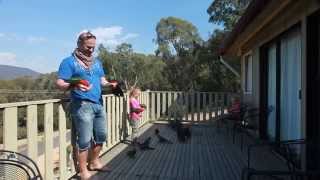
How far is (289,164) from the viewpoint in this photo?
4355mm

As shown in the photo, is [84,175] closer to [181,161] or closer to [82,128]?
[82,128]

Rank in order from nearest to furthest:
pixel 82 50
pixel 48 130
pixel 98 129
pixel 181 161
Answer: pixel 48 130, pixel 82 50, pixel 98 129, pixel 181 161

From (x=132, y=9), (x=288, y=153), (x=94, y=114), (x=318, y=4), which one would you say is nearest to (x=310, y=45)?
(x=318, y=4)

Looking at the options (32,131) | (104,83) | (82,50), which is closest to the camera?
(32,131)

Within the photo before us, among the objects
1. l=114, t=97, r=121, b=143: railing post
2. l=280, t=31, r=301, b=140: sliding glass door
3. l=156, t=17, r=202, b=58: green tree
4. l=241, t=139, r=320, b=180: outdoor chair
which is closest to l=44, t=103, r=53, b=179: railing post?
l=241, t=139, r=320, b=180: outdoor chair

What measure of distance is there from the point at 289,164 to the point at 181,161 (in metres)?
2.45

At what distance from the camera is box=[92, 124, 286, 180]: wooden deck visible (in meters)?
5.68

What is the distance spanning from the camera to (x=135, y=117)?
28.2 feet

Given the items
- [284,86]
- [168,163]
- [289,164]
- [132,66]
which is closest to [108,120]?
[168,163]

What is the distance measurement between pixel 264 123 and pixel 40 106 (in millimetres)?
5000

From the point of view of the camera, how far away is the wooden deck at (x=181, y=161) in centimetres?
568

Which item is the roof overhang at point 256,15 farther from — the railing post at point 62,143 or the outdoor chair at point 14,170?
the outdoor chair at point 14,170

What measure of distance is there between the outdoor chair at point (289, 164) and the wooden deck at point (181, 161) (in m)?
0.42

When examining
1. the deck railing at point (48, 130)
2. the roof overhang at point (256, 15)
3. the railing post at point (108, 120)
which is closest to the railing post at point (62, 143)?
the deck railing at point (48, 130)
